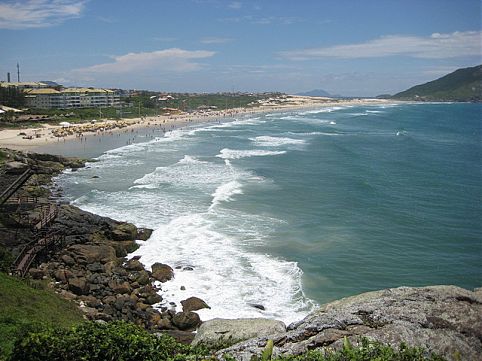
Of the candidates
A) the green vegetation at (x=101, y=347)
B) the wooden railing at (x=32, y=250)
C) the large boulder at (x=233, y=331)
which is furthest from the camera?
Answer: the wooden railing at (x=32, y=250)

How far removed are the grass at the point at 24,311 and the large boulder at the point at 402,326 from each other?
5.50m

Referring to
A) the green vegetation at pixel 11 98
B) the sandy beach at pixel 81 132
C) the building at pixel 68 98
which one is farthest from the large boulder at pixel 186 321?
the building at pixel 68 98

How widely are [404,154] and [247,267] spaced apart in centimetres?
3988

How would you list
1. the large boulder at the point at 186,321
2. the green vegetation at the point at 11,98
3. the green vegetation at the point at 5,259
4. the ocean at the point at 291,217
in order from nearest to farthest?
the large boulder at the point at 186,321 → the green vegetation at the point at 5,259 → the ocean at the point at 291,217 → the green vegetation at the point at 11,98

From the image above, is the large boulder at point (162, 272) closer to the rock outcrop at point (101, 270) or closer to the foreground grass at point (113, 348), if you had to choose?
the rock outcrop at point (101, 270)

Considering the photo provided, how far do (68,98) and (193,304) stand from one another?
96405mm

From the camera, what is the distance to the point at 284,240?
25.5 meters

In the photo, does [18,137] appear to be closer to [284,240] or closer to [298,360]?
[284,240]

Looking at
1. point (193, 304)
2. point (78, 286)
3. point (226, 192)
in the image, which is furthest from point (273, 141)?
point (78, 286)

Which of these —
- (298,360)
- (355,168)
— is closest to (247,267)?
(298,360)

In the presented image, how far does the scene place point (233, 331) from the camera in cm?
1196

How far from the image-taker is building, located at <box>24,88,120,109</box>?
97812 millimetres

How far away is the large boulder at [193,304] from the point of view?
18500mm

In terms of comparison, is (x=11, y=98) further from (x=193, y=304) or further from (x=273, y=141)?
(x=193, y=304)
